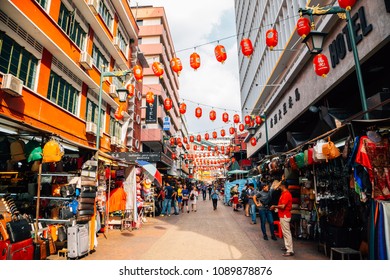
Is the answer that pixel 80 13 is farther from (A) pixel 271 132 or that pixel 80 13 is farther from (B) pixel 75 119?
(A) pixel 271 132

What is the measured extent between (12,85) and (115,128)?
985 cm

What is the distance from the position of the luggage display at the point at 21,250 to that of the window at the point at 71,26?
33.7 feet

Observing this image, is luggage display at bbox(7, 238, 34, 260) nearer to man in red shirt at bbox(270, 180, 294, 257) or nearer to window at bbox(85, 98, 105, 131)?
man in red shirt at bbox(270, 180, 294, 257)

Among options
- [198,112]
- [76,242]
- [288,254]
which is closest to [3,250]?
[76,242]

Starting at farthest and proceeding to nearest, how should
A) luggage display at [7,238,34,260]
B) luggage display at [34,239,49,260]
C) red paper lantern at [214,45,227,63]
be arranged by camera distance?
1. red paper lantern at [214,45,227,63]
2. luggage display at [34,239,49,260]
3. luggage display at [7,238,34,260]

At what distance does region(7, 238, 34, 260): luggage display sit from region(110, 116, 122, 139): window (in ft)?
39.6

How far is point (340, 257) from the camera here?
507 centimetres

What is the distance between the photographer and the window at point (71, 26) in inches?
450

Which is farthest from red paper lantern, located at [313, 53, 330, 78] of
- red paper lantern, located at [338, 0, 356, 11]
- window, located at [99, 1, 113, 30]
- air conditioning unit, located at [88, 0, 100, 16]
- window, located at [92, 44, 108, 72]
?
window, located at [99, 1, 113, 30]

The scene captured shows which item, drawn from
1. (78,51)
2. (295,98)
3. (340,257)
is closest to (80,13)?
(78,51)

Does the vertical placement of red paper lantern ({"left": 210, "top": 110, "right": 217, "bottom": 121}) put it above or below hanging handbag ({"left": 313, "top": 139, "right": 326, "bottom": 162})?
above

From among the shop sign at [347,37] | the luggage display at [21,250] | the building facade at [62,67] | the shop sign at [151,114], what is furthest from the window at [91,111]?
the shop sign at [347,37]

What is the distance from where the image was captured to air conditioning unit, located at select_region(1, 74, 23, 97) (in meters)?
7.56

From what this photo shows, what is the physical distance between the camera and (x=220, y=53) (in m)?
9.39
